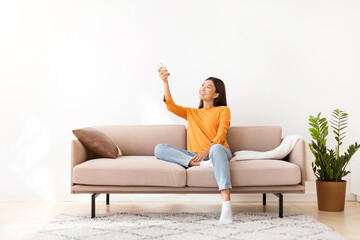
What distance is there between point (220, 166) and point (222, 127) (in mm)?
478

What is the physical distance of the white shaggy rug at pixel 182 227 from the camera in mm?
2334

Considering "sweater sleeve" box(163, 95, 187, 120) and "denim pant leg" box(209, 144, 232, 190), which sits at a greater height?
"sweater sleeve" box(163, 95, 187, 120)

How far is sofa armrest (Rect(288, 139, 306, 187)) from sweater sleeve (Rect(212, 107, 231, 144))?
1.74 ft

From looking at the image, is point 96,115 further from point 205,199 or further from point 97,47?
point 205,199

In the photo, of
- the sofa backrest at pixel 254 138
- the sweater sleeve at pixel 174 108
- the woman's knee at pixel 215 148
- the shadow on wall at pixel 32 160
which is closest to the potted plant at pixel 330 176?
the sofa backrest at pixel 254 138

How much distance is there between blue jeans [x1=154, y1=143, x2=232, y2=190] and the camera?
2645mm

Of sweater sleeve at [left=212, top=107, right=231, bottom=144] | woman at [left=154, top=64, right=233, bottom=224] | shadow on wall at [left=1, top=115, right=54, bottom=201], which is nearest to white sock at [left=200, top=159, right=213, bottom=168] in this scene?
woman at [left=154, top=64, right=233, bottom=224]

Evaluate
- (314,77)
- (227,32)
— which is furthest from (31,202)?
(314,77)

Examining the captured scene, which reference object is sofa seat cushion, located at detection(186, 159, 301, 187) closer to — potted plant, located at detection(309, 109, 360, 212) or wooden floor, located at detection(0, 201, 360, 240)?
wooden floor, located at detection(0, 201, 360, 240)

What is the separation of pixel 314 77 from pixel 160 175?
192 centimetres

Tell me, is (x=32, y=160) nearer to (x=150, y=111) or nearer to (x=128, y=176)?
(x=150, y=111)

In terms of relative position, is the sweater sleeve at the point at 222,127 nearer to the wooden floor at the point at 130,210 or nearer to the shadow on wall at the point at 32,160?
the wooden floor at the point at 130,210

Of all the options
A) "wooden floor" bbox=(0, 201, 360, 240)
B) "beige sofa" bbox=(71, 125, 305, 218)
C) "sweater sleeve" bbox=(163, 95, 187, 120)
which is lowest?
"wooden floor" bbox=(0, 201, 360, 240)

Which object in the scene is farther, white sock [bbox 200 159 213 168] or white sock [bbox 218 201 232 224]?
white sock [bbox 200 159 213 168]
